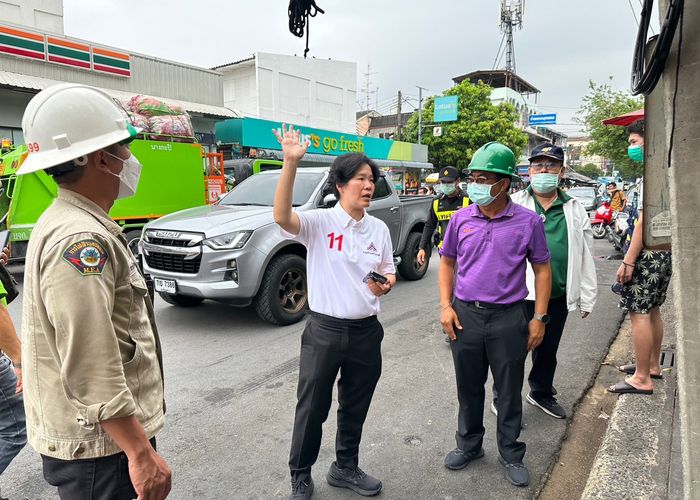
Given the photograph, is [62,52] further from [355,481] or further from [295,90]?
[355,481]

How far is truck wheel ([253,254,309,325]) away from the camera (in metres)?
5.29

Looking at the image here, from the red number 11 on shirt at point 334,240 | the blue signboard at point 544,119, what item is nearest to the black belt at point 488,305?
the red number 11 on shirt at point 334,240

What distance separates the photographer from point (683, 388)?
1.71m

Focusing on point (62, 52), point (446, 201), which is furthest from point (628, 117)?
point (62, 52)

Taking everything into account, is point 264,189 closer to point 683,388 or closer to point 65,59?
point 683,388

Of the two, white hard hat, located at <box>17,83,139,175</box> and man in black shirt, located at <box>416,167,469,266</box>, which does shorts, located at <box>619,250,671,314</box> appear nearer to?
man in black shirt, located at <box>416,167,469,266</box>

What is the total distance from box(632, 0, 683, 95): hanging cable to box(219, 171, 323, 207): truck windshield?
4.42 m

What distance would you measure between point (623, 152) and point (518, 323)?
22458 mm

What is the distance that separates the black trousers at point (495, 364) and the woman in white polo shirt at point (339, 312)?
0.55 meters

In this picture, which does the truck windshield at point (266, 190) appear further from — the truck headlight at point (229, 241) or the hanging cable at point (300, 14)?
the hanging cable at point (300, 14)

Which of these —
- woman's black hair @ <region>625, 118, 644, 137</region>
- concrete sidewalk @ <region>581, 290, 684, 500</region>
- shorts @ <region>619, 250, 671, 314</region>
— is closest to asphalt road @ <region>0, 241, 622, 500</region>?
concrete sidewalk @ <region>581, 290, 684, 500</region>

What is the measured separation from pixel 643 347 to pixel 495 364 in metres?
1.71

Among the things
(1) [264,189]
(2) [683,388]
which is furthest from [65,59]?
(2) [683,388]

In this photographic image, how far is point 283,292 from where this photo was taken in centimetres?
557
